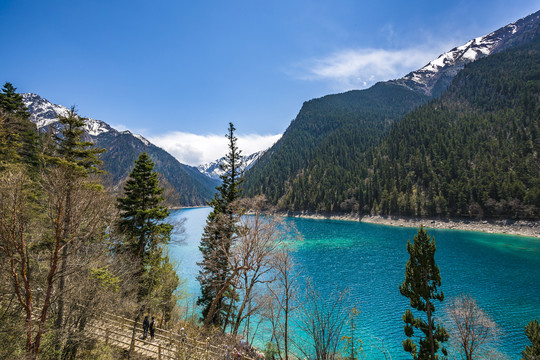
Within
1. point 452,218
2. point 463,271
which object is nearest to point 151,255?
point 463,271

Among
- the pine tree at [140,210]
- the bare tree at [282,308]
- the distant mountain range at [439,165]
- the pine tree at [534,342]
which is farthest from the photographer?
the distant mountain range at [439,165]

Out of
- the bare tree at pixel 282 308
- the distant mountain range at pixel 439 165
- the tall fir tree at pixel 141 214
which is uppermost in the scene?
the distant mountain range at pixel 439 165

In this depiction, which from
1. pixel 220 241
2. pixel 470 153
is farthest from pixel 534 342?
pixel 470 153

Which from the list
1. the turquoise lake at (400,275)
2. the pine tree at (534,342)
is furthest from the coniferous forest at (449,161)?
the pine tree at (534,342)

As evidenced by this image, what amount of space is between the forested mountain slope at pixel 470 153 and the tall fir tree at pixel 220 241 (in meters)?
84.3

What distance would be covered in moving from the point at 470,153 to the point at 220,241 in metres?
120

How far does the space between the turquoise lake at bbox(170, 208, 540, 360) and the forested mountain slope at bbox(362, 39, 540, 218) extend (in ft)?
70.2

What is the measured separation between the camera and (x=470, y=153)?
322 ft

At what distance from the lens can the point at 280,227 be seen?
742 inches

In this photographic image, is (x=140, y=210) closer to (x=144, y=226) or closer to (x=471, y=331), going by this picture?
(x=144, y=226)

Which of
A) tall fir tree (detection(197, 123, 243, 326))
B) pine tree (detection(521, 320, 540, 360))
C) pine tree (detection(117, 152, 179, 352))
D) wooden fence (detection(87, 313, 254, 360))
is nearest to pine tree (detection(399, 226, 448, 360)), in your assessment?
pine tree (detection(521, 320, 540, 360))

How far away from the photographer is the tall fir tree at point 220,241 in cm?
1847

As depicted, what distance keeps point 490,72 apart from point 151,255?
225 metres

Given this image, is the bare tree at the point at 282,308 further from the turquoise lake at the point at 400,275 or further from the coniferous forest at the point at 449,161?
the coniferous forest at the point at 449,161
